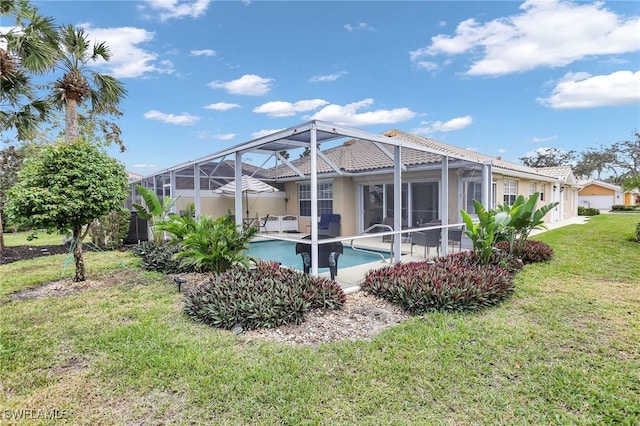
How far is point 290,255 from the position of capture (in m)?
12.8

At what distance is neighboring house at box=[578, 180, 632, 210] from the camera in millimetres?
45719

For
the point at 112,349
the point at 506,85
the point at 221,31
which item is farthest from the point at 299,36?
the point at 112,349

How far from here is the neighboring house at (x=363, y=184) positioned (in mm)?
12359

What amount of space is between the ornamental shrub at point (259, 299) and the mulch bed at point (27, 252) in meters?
9.70

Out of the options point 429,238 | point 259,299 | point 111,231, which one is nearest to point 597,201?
point 429,238

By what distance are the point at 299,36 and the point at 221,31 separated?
3262 millimetres

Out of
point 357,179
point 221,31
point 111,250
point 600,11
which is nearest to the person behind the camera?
point 600,11

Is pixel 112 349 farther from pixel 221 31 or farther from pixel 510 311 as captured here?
pixel 221 31

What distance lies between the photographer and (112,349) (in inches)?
175

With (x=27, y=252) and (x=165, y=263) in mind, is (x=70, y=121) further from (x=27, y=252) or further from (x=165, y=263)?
(x=165, y=263)

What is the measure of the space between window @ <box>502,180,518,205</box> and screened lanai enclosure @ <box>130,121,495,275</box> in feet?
11.8

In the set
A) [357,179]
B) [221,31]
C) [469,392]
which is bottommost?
[469,392]

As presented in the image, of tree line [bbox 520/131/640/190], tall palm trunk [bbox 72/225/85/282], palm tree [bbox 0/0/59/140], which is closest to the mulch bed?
palm tree [bbox 0/0/59/140]

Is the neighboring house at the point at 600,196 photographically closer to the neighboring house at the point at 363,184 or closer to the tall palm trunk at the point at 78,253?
the neighboring house at the point at 363,184
